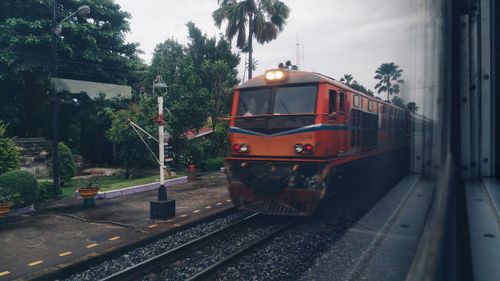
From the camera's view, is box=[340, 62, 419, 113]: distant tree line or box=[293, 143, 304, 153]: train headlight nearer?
box=[340, 62, 419, 113]: distant tree line

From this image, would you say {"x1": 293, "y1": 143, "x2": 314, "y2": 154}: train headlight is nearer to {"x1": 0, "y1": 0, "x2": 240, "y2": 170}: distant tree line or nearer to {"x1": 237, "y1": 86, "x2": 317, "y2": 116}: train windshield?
{"x1": 237, "y1": 86, "x2": 317, "y2": 116}: train windshield

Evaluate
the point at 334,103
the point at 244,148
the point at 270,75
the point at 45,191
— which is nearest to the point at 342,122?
the point at 334,103

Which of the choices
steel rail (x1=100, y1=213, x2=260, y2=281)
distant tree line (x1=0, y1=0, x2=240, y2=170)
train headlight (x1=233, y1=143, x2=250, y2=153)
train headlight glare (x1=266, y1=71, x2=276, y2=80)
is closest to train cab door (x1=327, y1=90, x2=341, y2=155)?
train headlight glare (x1=266, y1=71, x2=276, y2=80)

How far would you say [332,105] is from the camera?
8953 millimetres

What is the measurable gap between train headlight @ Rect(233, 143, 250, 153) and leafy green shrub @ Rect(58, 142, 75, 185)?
36.1 ft

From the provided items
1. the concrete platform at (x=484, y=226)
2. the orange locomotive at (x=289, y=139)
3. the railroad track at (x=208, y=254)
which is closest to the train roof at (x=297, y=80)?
the orange locomotive at (x=289, y=139)

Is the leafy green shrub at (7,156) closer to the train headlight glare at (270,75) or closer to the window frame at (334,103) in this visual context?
the train headlight glare at (270,75)

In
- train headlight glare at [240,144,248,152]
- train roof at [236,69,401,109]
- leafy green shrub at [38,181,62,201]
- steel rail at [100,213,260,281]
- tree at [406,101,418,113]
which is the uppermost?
train roof at [236,69,401,109]

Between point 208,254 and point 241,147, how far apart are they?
2973mm

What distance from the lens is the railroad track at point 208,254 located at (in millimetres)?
6590

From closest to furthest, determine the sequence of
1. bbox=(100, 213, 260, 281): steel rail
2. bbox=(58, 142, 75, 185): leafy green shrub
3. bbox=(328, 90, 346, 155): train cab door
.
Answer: bbox=(100, 213, 260, 281): steel rail < bbox=(328, 90, 346, 155): train cab door < bbox=(58, 142, 75, 185): leafy green shrub

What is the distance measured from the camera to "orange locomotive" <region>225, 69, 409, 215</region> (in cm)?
854

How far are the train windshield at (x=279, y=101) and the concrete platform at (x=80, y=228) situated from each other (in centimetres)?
345

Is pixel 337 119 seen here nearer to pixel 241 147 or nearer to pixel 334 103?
pixel 334 103
